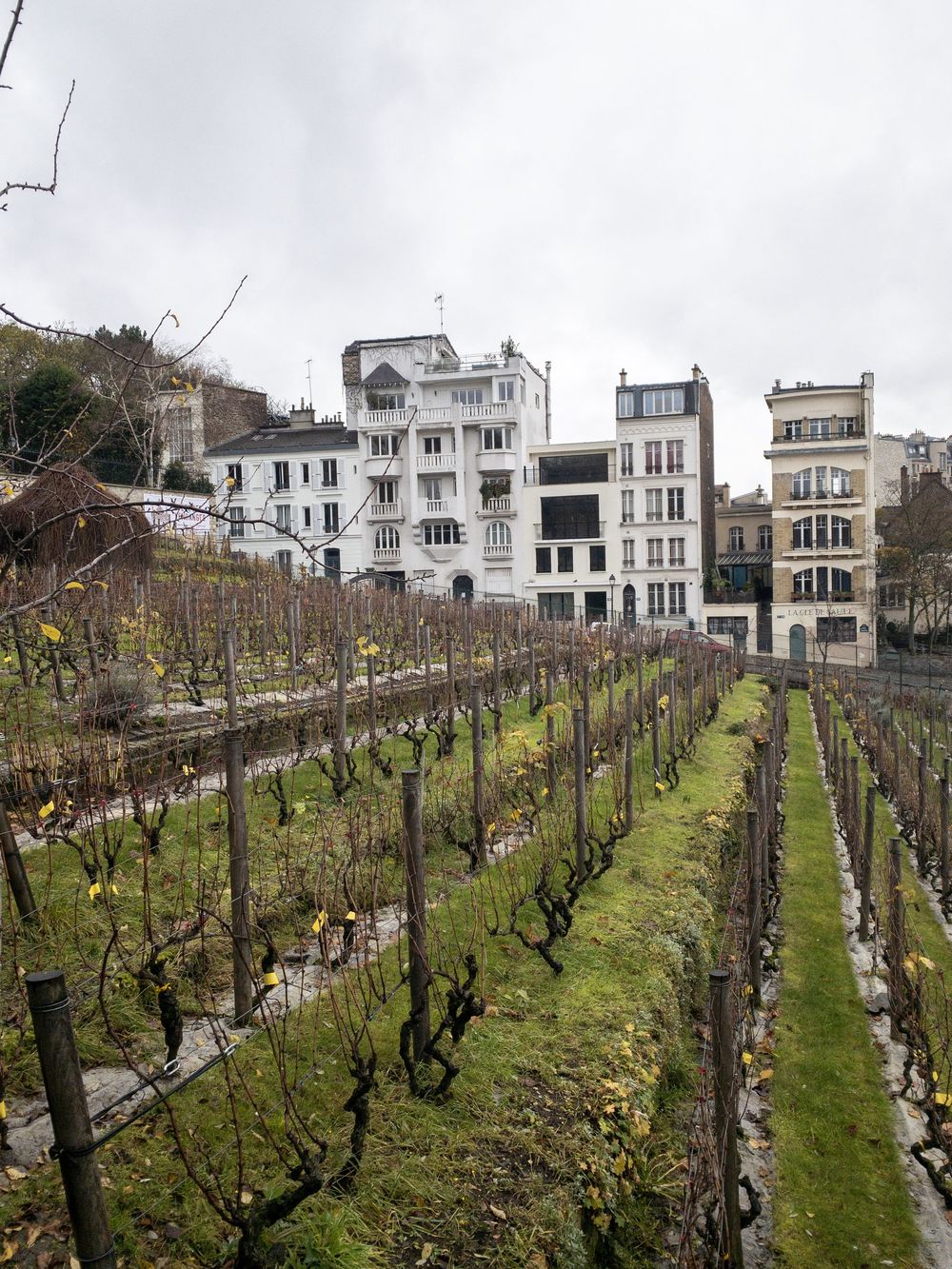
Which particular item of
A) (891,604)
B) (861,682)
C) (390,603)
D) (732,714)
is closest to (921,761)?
(732,714)

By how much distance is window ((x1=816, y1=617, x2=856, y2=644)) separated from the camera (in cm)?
4519

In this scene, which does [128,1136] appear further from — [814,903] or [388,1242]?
[814,903]

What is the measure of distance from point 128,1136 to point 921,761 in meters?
11.3

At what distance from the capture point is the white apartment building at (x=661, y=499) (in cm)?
4806

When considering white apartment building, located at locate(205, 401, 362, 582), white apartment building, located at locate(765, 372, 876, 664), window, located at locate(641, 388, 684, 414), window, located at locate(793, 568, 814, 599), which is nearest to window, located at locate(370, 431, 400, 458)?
white apartment building, located at locate(205, 401, 362, 582)

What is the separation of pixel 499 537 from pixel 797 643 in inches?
615

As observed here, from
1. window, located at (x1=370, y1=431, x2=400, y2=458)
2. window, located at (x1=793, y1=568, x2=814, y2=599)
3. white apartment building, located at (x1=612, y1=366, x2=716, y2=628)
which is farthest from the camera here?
window, located at (x1=370, y1=431, x2=400, y2=458)

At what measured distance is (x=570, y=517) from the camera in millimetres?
49781

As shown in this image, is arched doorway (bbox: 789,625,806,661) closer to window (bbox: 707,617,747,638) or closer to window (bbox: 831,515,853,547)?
window (bbox: 707,617,747,638)

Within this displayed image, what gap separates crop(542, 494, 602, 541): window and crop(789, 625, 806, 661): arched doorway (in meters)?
10.5

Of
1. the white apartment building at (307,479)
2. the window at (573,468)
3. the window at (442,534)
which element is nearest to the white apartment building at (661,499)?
the window at (573,468)

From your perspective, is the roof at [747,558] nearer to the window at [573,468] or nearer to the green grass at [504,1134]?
the window at [573,468]

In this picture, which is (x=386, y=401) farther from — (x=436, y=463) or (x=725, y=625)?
(x=725, y=625)

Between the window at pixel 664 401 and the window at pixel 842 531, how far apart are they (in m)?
9.30
